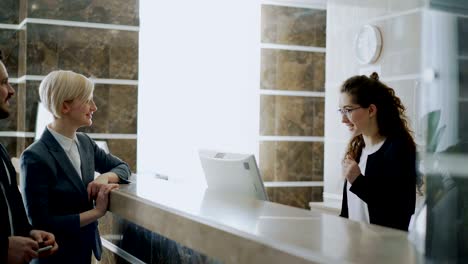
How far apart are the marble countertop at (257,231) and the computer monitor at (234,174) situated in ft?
0.39

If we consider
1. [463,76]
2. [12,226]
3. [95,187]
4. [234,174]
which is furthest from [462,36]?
[95,187]

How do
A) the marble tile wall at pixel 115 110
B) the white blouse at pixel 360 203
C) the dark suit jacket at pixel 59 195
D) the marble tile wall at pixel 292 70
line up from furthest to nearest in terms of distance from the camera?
1. the marble tile wall at pixel 292 70
2. the marble tile wall at pixel 115 110
3. the white blouse at pixel 360 203
4. the dark suit jacket at pixel 59 195

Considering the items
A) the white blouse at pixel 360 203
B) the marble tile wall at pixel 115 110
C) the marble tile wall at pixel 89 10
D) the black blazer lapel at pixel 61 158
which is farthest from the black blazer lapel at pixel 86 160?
the marble tile wall at pixel 89 10

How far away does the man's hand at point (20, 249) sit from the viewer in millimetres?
2256

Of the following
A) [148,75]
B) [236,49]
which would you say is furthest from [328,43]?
Result: [148,75]

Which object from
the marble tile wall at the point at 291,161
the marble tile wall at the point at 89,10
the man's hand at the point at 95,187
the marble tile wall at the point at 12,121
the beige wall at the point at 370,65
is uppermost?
the marble tile wall at the point at 89,10

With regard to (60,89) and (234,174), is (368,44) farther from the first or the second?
(60,89)

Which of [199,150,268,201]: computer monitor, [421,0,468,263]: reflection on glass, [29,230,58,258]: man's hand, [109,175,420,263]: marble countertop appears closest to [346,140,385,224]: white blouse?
[199,150,268,201]: computer monitor

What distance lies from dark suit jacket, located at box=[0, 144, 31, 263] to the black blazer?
1486 mm

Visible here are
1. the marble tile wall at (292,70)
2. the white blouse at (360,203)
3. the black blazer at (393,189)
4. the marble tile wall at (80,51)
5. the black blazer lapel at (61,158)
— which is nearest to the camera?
the black blazer lapel at (61,158)

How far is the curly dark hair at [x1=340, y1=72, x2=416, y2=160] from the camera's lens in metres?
3.18

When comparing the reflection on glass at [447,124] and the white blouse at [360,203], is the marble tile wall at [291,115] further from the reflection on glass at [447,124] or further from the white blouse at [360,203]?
the reflection on glass at [447,124]

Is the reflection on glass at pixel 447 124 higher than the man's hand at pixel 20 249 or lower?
higher

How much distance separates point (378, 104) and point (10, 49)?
4100 mm
